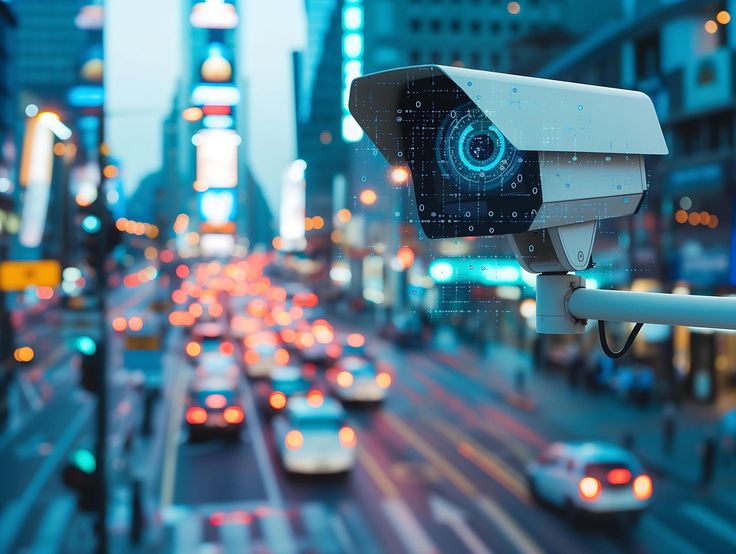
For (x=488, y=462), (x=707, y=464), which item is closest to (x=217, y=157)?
(x=488, y=462)

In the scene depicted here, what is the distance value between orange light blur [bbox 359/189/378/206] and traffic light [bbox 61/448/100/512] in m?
7.84

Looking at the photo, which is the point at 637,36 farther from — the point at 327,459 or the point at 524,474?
the point at 327,459

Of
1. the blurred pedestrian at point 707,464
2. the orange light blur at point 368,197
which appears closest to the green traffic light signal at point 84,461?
the orange light blur at point 368,197

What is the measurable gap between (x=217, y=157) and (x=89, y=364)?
16.5 meters

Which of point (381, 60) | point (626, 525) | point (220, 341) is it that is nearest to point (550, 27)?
point (381, 60)

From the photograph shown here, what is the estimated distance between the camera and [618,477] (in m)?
14.8

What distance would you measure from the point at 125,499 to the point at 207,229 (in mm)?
17233

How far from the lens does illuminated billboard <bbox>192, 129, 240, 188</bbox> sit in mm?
24047

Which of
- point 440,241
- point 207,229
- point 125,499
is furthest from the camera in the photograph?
point 207,229

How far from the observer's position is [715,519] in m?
15.7

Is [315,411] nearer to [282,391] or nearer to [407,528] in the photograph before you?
[407,528]

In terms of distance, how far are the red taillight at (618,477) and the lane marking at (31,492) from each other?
9.52 metres

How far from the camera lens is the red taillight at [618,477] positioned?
14.7 m

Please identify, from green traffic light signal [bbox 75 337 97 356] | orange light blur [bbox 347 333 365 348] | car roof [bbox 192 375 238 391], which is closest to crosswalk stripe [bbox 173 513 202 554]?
green traffic light signal [bbox 75 337 97 356]
